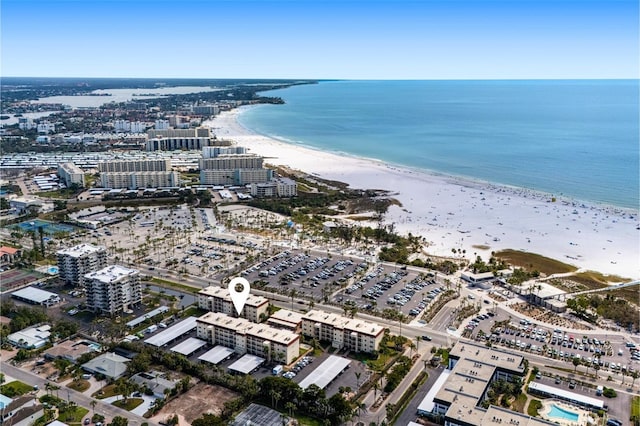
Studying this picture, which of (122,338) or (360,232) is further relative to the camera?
(360,232)

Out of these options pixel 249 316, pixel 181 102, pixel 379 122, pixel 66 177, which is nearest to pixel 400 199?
pixel 249 316

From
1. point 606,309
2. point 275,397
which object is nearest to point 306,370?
point 275,397

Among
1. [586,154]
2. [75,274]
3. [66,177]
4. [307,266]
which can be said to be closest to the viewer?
[75,274]

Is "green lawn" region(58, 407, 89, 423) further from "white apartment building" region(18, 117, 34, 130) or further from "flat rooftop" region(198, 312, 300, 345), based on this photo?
"white apartment building" region(18, 117, 34, 130)

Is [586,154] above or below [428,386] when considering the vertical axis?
above

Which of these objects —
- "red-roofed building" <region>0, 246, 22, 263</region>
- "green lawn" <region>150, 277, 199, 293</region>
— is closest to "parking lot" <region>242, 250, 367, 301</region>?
"green lawn" <region>150, 277, 199, 293</region>

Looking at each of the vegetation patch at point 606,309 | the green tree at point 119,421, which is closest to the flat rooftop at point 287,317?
the green tree at point 119,421

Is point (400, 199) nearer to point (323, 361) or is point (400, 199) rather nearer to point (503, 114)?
point (323, 361)
